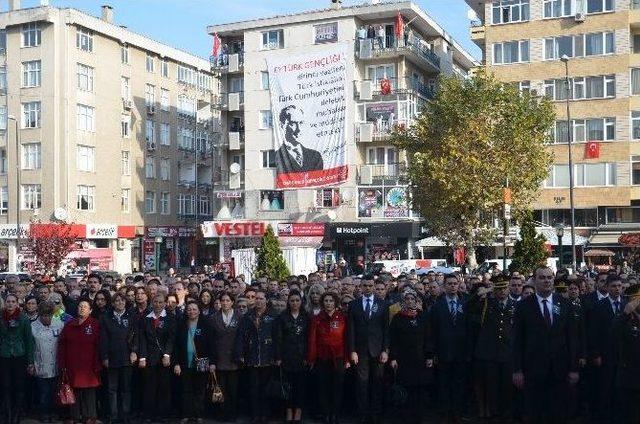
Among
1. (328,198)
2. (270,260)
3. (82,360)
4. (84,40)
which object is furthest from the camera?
(84,40)

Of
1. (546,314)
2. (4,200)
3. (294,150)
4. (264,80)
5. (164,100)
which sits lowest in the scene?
(546,314)

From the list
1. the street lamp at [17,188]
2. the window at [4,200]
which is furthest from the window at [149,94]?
the window at [4,200]

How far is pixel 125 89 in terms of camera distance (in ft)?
211

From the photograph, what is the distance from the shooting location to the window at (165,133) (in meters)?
68.5

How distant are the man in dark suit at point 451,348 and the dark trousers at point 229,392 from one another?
3.04 meters

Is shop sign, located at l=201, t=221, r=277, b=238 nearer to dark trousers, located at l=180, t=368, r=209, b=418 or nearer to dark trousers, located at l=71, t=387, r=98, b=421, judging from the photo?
dark trousers, located at l=180, t=368, r=209, b=418

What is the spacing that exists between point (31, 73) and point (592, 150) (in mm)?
35376

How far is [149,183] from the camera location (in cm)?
6688

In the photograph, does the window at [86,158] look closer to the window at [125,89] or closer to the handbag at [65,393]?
the window at [125,89]

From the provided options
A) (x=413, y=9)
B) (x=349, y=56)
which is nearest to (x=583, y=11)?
(x=413, y=9)

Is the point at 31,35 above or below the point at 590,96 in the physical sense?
above

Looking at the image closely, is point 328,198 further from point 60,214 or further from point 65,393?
point 65,393

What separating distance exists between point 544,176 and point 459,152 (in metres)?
4.15

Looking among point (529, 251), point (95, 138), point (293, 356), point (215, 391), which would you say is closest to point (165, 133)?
point (95, 138)
